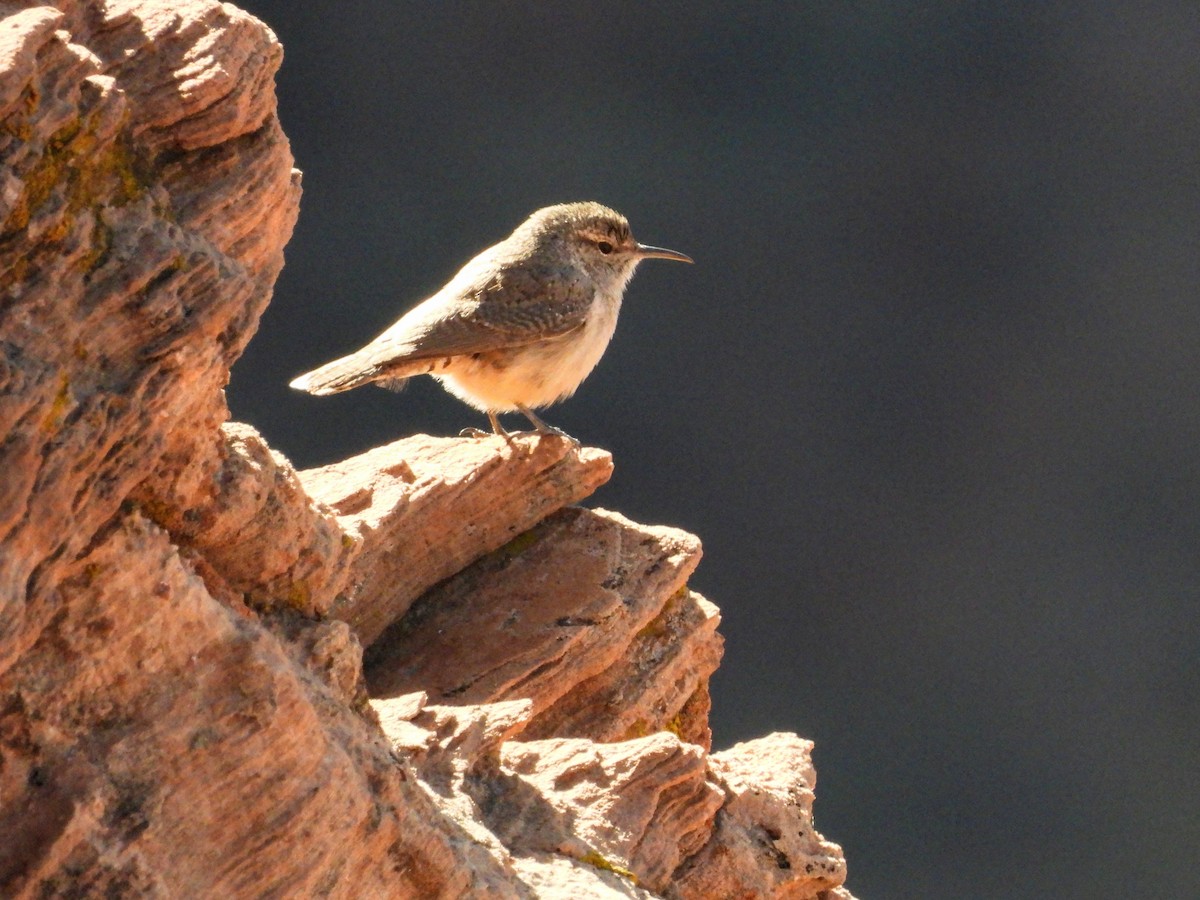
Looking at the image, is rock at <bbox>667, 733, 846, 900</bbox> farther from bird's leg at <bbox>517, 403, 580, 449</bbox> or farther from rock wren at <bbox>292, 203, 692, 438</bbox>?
rock wren at <bbox>292, 203, 692, 438</bbox>

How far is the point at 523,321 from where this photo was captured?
7023 millimetres

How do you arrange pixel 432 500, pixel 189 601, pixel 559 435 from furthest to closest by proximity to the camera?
pixel 559 435 → pixel 432 500 → pixel 189 601

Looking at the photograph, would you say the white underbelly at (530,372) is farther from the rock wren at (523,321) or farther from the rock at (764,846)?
the rock at (764,846)

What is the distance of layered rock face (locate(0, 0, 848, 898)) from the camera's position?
2.84m

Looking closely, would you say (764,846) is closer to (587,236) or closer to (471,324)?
(471,324)

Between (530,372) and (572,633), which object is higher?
(530,372)

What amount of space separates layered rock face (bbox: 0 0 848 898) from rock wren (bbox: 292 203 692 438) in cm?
207

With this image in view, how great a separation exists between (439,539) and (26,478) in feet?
8.89

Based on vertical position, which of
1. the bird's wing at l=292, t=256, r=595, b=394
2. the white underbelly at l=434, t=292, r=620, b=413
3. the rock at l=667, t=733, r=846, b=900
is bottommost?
the rock at l=667, t=733, r=846, b=900

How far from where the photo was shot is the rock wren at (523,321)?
6.79 metres

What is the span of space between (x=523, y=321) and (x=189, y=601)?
12.9 ft

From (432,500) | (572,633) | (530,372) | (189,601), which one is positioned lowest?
(572,633)

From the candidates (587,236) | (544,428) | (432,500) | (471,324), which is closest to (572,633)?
(432,500)

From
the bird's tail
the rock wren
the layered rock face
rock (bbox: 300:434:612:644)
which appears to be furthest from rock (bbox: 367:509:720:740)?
the bird's tail
